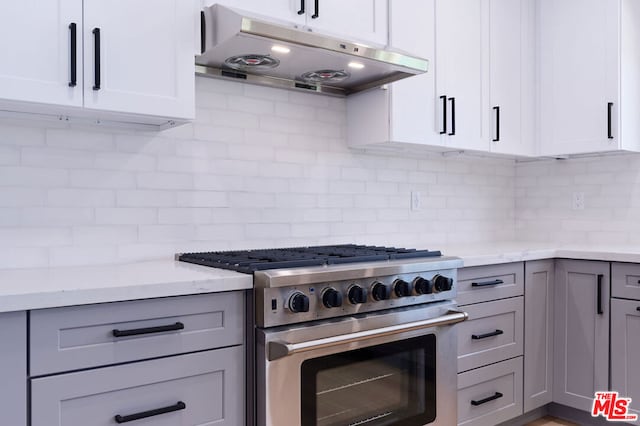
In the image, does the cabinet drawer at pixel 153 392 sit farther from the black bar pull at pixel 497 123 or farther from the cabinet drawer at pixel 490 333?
the black bar pull at pixel 497 123

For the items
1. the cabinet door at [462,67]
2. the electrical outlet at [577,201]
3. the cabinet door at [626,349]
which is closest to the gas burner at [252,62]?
the cabinet door at [462,67]

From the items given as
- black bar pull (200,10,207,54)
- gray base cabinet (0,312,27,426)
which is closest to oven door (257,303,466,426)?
gray base cabinet (0,312,27,426)

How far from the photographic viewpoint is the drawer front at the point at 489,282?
2.51 m

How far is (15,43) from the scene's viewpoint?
1683mm

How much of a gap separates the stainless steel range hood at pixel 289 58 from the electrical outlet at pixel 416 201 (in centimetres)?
77

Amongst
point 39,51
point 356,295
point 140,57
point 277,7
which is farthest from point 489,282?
point 39,51

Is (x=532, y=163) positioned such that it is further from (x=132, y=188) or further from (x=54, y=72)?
(x=54, y=72)

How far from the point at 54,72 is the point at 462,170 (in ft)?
8.17

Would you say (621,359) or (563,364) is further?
(563,364)

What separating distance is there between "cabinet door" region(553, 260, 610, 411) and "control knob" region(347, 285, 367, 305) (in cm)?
152

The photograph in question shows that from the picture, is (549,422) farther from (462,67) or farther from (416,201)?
(462,67)

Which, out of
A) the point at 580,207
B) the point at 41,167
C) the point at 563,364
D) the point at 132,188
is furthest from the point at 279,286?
the point at 580,207

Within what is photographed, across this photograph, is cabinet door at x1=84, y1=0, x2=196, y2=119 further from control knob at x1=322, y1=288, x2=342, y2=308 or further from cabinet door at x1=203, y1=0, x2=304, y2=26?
control knob at x1=322, y1=288, x2=342, y2=308

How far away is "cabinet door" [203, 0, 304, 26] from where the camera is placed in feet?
7.06
